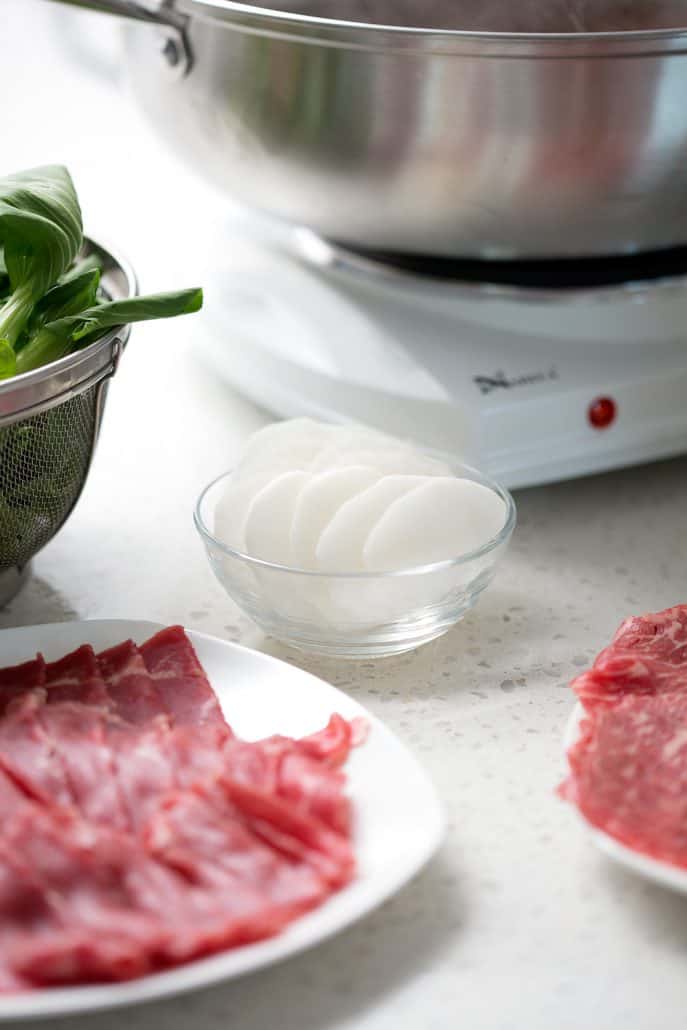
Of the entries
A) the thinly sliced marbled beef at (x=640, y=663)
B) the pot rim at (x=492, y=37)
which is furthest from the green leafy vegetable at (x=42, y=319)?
the thinly sliced marbled beef at (x=640, y=663)

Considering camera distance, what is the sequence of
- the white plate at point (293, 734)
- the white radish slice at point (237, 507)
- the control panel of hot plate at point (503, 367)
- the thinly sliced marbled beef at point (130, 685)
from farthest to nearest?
the control panel of hot plate at point (503, 367) → the white radish slice at point (237, 507) → the thinly sliced marbled beef at point (130, 685) → the white plate at point (293, 734)

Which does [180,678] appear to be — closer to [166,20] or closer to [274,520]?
[274,520]

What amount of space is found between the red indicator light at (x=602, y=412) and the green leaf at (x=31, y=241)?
1.52ft

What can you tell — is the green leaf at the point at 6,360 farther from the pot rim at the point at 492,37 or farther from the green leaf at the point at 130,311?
the pot rim at the point at 492,37

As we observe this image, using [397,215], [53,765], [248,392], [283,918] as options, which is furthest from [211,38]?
[283,918]

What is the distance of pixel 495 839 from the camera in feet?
2.50

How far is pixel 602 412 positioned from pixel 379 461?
0.26 meters

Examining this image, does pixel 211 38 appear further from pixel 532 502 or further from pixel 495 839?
pixel 495 839

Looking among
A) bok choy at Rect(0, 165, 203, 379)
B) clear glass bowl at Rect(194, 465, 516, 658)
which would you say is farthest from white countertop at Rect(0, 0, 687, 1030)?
bok choy at Rect(0, 165, 203, 379)

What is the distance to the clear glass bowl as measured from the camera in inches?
34.5

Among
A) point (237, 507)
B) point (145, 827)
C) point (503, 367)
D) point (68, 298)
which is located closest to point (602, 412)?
point (503, 367)

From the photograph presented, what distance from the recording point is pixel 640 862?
669 millimetres

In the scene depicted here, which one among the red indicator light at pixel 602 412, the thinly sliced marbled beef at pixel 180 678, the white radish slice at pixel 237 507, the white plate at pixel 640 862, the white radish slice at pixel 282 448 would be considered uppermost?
the white radish slice at pixel 282 448

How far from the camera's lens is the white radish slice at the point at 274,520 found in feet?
2.95
